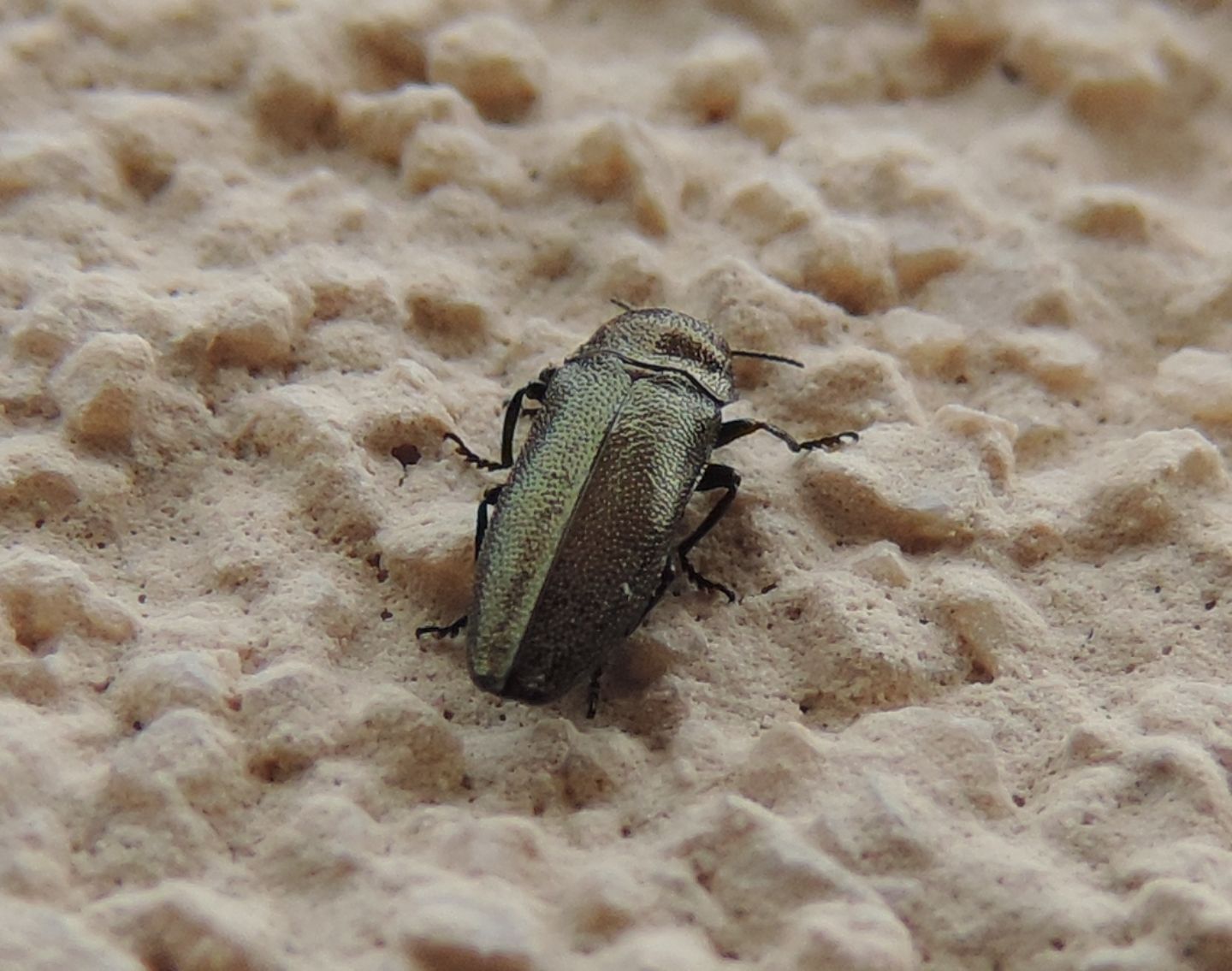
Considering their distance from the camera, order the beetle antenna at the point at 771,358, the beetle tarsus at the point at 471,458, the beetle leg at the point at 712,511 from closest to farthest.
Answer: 1. the beetle leg at the point at 712,511
2. the beetle tarsus at the point at 471,458
3. the beetle antenna at the point at 771,358

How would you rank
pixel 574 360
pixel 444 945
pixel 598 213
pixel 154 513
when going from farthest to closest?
pixel 598 213
pixel 574 360
pixel 154 513
pixel 444 945

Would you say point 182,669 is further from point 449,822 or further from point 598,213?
point 598,213

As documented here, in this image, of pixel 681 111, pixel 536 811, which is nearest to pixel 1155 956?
pixel 536 811

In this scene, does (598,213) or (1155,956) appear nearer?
(1155,956)

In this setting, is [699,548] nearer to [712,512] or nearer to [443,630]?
[712,512]

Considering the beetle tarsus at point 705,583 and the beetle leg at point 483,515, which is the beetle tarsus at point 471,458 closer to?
the beetle leg at point 483,515

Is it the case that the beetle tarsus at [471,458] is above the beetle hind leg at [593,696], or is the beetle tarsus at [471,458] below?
above

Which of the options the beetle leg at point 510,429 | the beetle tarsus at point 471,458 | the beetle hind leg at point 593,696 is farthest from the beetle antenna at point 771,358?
the beetle hind leg at point 593,696
